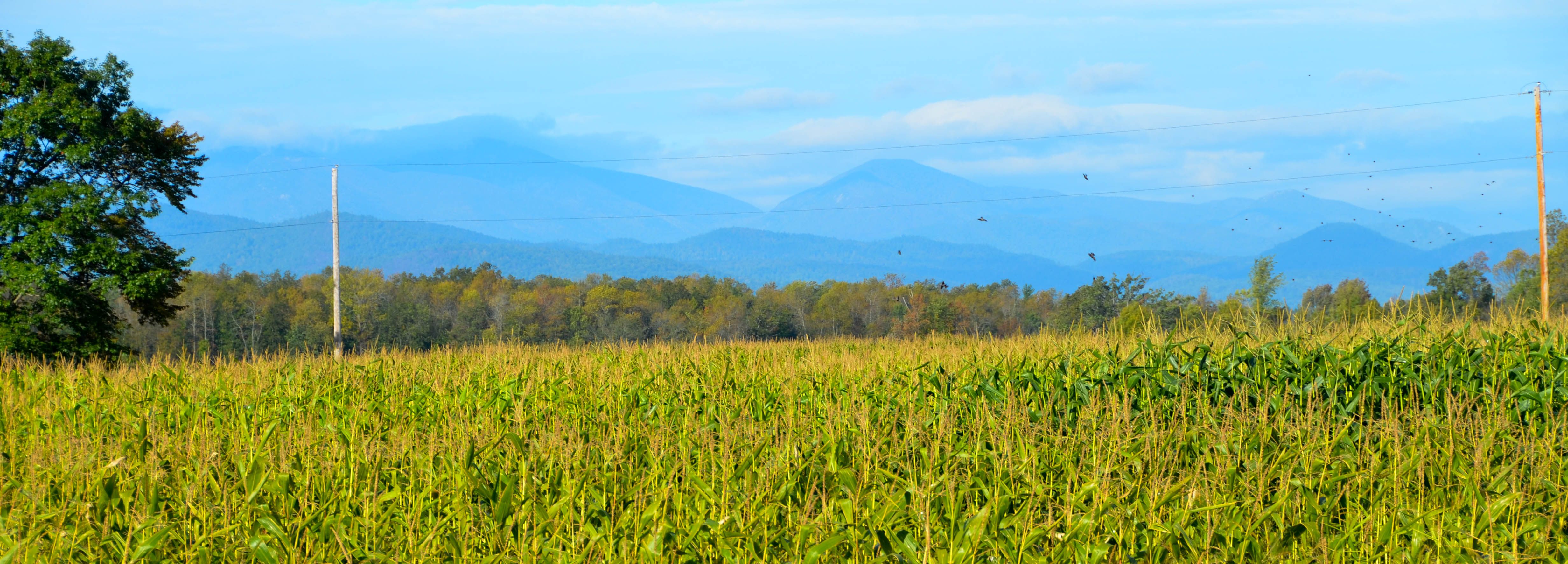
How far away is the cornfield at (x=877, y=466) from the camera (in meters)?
4.86

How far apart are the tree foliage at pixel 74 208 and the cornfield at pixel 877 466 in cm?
2082

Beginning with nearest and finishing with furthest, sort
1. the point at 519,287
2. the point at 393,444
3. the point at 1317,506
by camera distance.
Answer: the point at 1317,506 < the point at 393,444 < the point at 519,287

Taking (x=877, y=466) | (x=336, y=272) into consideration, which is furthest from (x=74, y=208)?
(x=877, y=466)

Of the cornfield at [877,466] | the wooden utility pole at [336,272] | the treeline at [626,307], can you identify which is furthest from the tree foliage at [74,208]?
the treeline at [626,307]

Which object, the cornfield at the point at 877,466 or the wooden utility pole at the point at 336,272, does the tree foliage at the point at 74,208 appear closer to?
the wooden utility pole at the point at 336,272

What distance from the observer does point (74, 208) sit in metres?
27.1

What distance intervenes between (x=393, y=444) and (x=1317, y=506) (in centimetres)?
582

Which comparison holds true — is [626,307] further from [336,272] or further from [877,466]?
[877,466]

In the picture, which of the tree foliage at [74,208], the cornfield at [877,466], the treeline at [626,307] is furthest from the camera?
the treeline at [626,307]

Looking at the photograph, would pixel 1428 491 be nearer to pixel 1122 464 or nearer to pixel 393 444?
pixel 1122 464

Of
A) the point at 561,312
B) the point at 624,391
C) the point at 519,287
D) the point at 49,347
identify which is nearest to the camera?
the point at 624,391

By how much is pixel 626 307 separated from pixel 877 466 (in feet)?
251

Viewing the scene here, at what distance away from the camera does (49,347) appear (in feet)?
89.2

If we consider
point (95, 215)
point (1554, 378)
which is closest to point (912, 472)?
point (1554, 378)
